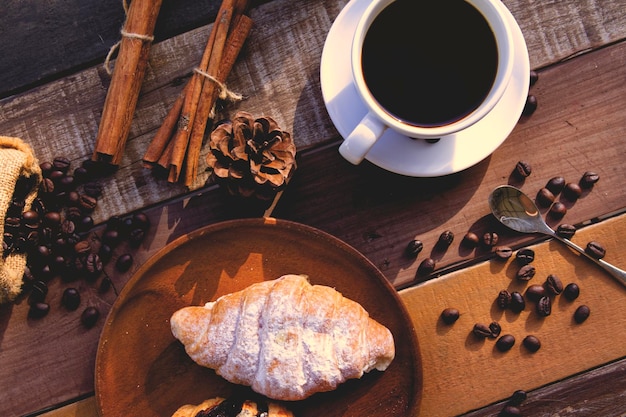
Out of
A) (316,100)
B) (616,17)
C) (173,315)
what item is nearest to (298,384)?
(173,315)

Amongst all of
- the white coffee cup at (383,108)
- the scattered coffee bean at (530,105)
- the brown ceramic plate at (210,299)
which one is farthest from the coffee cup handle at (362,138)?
the scattered coffee bean at (530,105)

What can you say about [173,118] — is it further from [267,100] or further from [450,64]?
[450,64]

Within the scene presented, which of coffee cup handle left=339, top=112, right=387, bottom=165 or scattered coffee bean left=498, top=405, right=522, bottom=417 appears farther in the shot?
scattered coffee bean left=498, top=405, right=522, bottom=417

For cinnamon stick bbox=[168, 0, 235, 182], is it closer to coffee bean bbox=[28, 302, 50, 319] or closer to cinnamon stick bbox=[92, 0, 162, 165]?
cinnamon stick bbox=[92, 0, 162, 165]

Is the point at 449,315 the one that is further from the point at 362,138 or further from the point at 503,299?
the point at 362,138

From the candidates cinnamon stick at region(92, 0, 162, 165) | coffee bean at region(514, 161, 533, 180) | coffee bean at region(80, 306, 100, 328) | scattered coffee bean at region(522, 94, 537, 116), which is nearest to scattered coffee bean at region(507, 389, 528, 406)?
coffee bean at region(514, 161, 533, 180)

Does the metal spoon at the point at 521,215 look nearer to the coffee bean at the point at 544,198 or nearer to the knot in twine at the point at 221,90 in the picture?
the coffee bean at the point at 544,198

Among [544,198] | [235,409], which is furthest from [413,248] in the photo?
[235,409]
